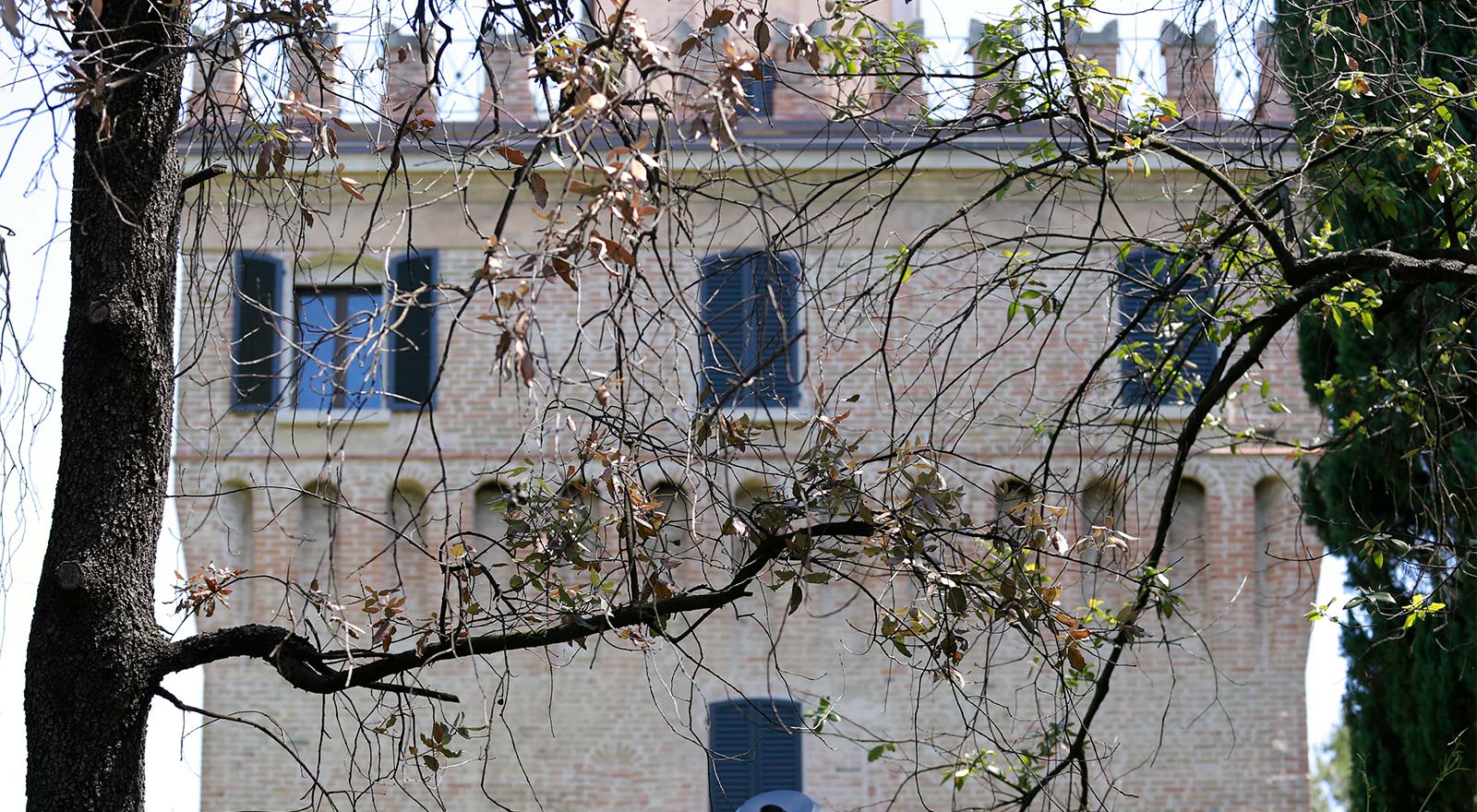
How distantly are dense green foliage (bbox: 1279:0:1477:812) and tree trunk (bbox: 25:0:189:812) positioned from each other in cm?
346

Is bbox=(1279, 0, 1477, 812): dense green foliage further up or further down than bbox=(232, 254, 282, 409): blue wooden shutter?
further down

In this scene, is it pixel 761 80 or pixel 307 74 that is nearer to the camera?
pixel 761 80

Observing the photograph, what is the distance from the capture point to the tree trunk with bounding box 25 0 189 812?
396 cm

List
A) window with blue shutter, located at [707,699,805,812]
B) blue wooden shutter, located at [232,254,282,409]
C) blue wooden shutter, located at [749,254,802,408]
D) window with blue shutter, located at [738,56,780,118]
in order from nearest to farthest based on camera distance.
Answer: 1. blue wooden shutter, located at [749,254,802,408]
2. window with blue shutter, located at [738,56,780,118]
3. blue wooden shutter, located at [232,254,282,409]
4. window with blue shutter, located at [707,699,805,812]

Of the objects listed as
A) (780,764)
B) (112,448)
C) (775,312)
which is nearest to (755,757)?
(780,764)

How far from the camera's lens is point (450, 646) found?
13.0ft

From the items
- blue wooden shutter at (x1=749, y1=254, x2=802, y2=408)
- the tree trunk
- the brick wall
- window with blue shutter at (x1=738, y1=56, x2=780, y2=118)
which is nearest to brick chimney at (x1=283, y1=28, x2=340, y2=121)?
the tree trunk

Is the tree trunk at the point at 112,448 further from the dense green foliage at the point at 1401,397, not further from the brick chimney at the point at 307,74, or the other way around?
the dense green foliage at the point at 1401,397

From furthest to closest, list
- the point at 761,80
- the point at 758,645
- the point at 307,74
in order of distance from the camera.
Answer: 1. the point at 758,645
2. the point at 307,74
3. the point at 761,80

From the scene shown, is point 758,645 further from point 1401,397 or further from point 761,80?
point 761,80

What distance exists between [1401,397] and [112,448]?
14.4 feet

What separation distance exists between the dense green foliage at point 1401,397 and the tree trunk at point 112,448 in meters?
3.46

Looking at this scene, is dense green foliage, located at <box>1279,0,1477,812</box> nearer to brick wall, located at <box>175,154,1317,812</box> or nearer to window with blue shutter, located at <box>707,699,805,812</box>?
brick wall, located at <box>175,154,1317,812</box>

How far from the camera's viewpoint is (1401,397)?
5.79m
